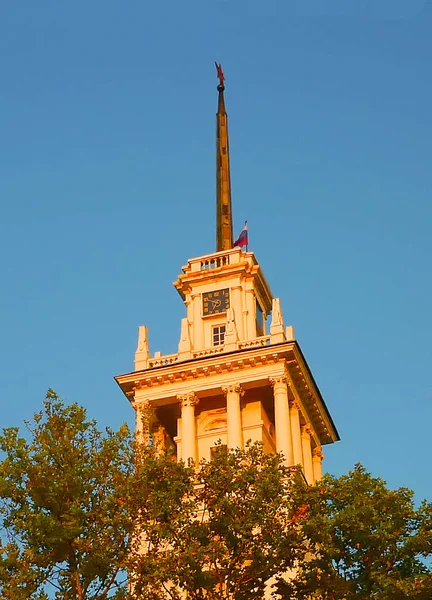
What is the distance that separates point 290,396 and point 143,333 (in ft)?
34.2

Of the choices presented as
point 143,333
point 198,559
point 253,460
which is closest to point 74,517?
point 198,559

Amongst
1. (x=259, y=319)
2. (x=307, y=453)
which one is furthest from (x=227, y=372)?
(x=259, y=319)

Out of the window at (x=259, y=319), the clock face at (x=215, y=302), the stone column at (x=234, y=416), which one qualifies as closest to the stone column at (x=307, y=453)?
the stone column at (x=234, y=416)

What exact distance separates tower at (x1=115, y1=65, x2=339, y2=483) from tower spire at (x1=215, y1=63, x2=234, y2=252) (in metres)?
5.83

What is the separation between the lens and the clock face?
68.2 metres

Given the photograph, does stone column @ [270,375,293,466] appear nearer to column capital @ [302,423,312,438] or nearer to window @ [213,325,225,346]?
column capital @ [302,423,312,438]

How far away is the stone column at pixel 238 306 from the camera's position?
219ft

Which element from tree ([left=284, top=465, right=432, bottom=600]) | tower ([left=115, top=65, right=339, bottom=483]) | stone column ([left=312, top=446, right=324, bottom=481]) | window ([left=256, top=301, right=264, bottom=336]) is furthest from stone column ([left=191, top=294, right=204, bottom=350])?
tree ([left=284, top=465, right=432, bottom=600])

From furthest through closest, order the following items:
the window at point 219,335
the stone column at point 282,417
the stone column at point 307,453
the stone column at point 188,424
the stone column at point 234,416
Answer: the window at point 219,335, the stone column at point 307,453, the stone column at point 188,424, the stone column at point 234,416, the stone column at point 282,417

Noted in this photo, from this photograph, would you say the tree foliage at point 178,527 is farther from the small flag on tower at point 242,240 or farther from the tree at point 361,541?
the small flag on tower at point 242,240

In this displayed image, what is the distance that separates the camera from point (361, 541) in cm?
4044

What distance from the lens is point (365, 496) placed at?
1628 inches

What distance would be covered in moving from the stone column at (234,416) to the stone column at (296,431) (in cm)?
323

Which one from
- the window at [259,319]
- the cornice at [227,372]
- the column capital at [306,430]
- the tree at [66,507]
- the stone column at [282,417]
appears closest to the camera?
the tree at [66,507]
